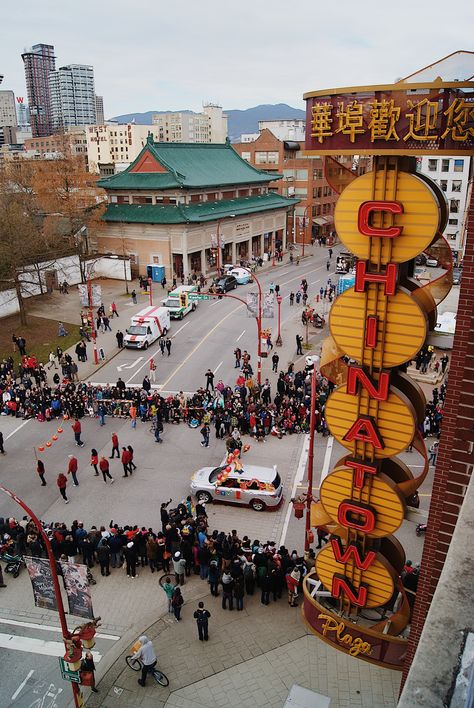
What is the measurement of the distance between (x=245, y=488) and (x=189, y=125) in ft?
619

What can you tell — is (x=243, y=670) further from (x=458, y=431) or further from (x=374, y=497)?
(x=458, y=431)

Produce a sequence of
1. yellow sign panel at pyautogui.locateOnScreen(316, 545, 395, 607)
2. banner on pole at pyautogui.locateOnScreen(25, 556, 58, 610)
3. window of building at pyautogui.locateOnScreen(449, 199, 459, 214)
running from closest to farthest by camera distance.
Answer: yellow sign panel at pyautogui.locateOnScreen(316, 545, 395, 607) < banner on pole at pyautogui.locateOnScreen(25, 556, 58, 610) < window of building at pyautogui.locateOnScreen(449, 199, 459, 214)

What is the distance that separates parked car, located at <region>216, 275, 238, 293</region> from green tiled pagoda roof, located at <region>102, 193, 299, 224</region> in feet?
21.1

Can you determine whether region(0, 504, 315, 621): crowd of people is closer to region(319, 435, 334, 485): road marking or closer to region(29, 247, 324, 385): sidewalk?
region(319, 435, 334, 485): road marking

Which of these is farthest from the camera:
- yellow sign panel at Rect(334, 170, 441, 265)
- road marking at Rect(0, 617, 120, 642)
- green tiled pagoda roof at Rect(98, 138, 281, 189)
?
green tiled pagoda roof at Rect(98, 138, 281, 189)

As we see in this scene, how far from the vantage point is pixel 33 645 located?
48.1 feet

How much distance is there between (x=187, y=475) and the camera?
22562mm

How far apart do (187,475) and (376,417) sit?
1326 cm

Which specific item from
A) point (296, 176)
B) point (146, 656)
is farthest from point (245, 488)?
point (296, 176)

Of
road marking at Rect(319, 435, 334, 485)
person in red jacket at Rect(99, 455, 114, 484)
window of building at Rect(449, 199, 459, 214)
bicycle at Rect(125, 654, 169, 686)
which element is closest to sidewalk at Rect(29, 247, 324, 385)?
road marking at Rect(319, 435, 334, 485)

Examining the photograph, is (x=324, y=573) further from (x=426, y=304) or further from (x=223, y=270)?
(x=223, y=270)

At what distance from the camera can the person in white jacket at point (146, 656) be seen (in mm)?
13008

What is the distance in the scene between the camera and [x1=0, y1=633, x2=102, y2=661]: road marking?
569 inches

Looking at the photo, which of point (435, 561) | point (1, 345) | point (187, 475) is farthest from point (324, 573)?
point (1, 345)
